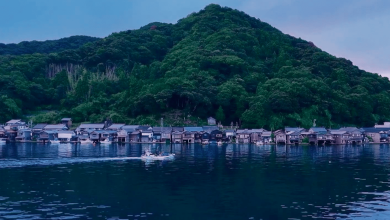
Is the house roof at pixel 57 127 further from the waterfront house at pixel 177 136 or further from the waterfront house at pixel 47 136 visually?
the waterfront house at pixel 177 136

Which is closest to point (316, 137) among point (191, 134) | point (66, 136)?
point (191, 134)

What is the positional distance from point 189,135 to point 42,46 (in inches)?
3271

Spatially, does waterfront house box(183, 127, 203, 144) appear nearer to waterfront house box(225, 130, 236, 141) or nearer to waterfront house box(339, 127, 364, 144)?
waterfront house box(225, 130, 236, 141)

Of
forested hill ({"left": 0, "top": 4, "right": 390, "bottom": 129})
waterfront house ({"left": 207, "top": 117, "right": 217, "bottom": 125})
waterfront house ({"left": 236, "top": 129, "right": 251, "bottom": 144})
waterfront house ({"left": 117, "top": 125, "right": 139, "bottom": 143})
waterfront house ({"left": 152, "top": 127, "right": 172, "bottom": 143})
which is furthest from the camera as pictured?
forested hill ({"left": 0, "top": 4, "right": 390, "bottom": 129})

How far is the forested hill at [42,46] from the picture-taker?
121 m

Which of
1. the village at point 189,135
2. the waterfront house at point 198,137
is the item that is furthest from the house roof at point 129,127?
the waterfront house at point 198,137

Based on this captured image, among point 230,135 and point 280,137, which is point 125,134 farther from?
point 280,137

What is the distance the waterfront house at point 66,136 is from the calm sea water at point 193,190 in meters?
30.5

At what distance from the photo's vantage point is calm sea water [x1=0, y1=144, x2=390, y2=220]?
1764 centimetres

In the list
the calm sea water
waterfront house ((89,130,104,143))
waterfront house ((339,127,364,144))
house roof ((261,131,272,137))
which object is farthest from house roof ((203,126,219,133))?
the calm sea water

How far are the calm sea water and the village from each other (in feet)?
89.0

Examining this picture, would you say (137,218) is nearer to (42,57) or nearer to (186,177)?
(186,177)

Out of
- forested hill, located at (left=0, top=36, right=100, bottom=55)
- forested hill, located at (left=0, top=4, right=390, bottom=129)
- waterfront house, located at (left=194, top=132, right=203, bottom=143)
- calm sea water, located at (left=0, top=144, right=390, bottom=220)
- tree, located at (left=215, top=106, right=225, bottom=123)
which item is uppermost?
forested hill, located at (left=0, top=36, right=100, bottom=55)

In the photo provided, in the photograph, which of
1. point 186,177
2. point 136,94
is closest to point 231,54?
point 136,94
